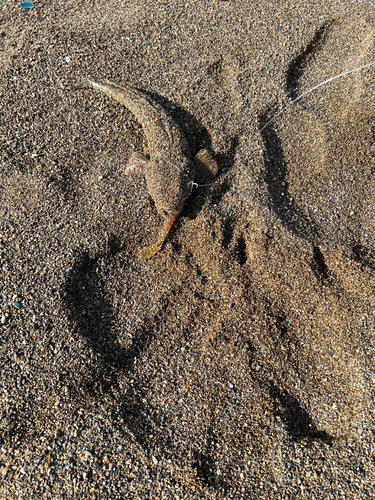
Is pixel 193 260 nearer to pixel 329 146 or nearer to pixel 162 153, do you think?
pixel 162 153

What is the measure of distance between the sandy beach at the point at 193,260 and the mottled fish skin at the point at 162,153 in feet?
0.42

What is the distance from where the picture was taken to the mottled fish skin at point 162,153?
3504mm

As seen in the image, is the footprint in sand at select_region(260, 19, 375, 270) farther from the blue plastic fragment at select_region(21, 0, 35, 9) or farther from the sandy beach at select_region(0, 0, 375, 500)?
the blue plastic fragment at select_region(21, 0, 35, 9)

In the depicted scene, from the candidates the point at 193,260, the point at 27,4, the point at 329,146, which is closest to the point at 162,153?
the point at 193,260

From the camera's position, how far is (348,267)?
3.26 meters

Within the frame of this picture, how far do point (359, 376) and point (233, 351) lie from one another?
0.87 meters

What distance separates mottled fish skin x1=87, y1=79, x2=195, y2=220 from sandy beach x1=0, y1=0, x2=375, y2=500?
13 cm

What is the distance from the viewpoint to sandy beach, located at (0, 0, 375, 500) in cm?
261

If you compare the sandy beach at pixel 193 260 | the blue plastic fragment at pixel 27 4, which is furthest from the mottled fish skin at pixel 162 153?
the blue plastic fragment at pixel 27 4

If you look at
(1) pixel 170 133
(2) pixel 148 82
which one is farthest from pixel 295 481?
(2) pixel 148 82

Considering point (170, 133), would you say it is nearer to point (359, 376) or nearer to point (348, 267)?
point (348, 267)

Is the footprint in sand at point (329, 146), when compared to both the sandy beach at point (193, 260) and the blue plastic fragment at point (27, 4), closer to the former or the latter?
the sandy beach at point (193, 260)

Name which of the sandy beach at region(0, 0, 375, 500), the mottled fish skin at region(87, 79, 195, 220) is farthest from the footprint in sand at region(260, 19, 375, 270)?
the mottled fish skin at region(87, 79, 195, 220)

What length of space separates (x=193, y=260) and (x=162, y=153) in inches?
39.3
